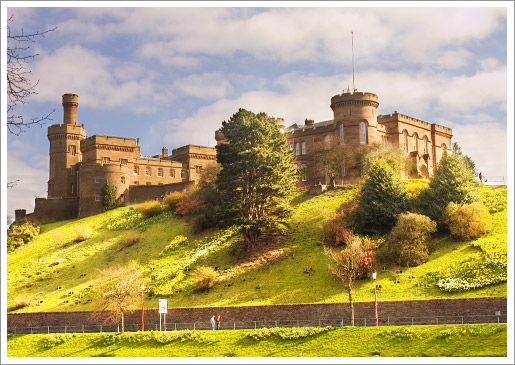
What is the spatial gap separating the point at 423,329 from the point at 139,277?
27.4 meters

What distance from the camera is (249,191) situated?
59281 millimetres

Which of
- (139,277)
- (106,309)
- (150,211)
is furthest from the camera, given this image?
(150,211)

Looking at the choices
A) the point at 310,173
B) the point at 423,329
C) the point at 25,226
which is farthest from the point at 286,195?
the point at 25,226

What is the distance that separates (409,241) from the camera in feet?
162

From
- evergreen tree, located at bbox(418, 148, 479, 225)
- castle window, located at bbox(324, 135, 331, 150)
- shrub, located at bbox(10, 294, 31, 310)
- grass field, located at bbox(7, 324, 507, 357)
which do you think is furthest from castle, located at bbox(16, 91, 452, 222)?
grass field, located at bbox(7, 324, 507, 357)

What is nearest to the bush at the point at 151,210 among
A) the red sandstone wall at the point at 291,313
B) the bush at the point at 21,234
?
A: the bush at the point at 21,234

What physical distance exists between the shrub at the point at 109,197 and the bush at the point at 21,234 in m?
8.23

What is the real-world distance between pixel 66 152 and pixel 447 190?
53646 millimetres

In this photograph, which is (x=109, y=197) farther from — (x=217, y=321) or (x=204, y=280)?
(x=217, y=321)

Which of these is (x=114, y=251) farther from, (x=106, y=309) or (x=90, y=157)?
(x=90, y=157)

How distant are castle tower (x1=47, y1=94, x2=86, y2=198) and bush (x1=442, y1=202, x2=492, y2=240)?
171 ft

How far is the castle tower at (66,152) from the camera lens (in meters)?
89.0

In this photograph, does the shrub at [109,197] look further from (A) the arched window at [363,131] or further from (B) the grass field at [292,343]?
(B) the grass field at [292,343]

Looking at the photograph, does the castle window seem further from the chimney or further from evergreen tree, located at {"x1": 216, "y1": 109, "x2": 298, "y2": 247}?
the chimney
